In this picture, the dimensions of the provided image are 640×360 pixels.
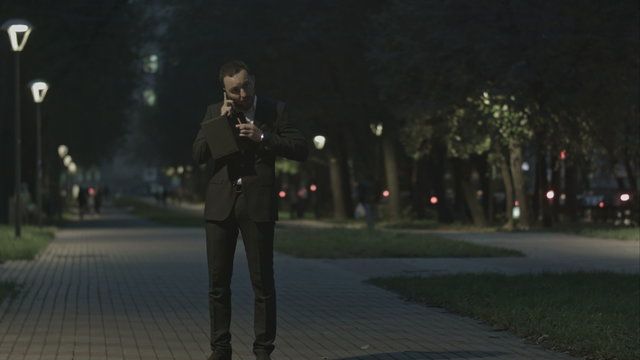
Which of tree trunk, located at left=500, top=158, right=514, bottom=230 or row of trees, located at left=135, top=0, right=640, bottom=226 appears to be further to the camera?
tree trunk, located at left=500, top=158, right=514, bottom=230

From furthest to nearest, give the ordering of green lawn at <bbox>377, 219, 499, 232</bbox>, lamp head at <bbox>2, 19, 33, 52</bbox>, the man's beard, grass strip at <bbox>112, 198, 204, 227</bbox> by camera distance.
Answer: grass strip at <bbox>112, 198, 204, 227</bbox> < green lawn at <bbox>377, 219, 499, 232</bbox> < lamp head at <bbox>2, 19, 33, 52</bbox> < the man's beard

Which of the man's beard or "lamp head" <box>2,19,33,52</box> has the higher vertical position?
"lamp head" <box>2,19,33,52</box>

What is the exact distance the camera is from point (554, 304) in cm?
1511

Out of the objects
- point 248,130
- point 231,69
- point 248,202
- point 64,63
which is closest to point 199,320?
point 248,202

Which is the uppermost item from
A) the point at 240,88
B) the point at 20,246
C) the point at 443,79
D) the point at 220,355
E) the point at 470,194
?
the point at 443,79

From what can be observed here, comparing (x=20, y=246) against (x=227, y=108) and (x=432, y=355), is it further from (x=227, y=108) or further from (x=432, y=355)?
(x=227, y=108)

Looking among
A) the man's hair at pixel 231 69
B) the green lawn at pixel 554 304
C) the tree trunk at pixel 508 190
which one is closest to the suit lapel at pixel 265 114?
the man's hair at pixel 231 69

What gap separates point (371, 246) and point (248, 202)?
20161mm

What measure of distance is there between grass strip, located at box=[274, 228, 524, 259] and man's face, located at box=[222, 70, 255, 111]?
17166 mm

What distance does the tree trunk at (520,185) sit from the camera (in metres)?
42.5

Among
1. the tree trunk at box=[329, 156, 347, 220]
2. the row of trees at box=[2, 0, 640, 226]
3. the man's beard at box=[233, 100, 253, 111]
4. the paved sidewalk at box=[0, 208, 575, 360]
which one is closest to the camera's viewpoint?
the man's beard at box=[233, 100, 253, 111]

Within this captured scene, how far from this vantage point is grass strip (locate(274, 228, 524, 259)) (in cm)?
2711

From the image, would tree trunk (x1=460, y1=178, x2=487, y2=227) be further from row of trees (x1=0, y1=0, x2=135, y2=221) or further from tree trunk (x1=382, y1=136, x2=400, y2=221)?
row of trees (x1=0, y1=0, x2=135, y2=221)

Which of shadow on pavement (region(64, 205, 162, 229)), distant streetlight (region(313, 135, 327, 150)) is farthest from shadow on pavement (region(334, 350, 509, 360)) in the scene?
distant streetlight (region(313, 135, 327, 150))
